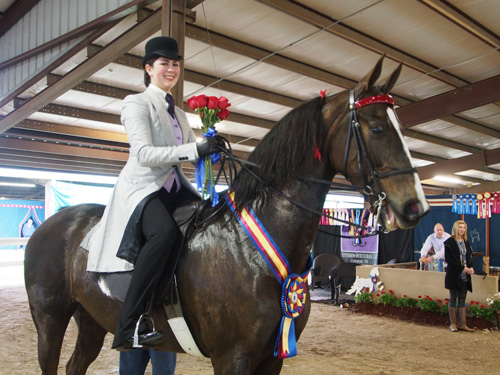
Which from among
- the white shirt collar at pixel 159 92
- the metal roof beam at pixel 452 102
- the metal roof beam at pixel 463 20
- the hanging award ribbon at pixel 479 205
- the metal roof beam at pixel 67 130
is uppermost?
the metal roof beam at pixel 463 20

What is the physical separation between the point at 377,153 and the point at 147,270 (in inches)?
43.4

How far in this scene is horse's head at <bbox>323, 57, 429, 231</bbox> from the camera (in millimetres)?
1706

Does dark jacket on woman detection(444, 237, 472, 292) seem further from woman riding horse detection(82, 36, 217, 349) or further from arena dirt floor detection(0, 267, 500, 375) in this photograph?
woman riding horse detection(82, 36, 217, 349)

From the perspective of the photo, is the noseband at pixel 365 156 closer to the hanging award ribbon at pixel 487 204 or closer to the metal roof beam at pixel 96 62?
the metal roof beam at pixel 96 62

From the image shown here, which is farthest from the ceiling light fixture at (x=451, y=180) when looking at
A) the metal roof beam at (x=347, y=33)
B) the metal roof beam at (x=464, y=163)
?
the metal roof beam at (x=347, y=33)

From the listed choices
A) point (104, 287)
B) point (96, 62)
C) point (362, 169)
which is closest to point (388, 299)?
point (96, 62)

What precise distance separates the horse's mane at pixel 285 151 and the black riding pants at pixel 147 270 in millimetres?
353

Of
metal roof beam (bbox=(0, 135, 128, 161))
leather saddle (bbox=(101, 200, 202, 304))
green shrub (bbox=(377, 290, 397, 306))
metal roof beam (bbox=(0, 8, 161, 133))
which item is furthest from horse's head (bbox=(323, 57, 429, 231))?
metal roof beam (bbox=(0, 135, 128, 161))

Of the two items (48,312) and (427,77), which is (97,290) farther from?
(427,77)

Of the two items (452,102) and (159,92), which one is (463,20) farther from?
(159,92)

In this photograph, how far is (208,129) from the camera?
209cm

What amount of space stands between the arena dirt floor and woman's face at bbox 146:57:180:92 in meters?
3.29

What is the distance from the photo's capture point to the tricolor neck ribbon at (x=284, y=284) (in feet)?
6.03

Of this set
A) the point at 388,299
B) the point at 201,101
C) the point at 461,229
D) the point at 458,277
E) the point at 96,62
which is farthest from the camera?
the point at 388,299
